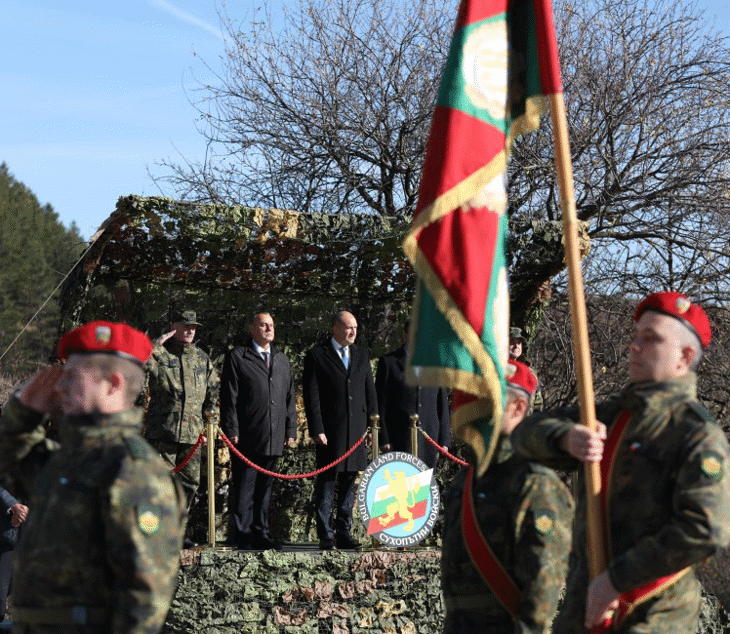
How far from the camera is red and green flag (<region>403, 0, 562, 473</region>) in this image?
4375 mm

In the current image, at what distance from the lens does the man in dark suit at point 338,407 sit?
10.3m

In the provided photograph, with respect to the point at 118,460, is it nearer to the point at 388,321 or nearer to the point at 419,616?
the point at 419,616

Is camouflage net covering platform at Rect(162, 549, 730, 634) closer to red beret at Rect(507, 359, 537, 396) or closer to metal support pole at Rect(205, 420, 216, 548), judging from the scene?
metal support pole at Rect(205, 420, 216, 548)

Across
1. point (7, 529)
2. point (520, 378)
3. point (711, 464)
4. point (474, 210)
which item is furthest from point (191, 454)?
point (711, 464)

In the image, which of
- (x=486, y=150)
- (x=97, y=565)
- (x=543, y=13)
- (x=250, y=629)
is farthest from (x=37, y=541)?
(x=250, y=629)

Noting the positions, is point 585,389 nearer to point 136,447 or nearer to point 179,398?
point 136,447

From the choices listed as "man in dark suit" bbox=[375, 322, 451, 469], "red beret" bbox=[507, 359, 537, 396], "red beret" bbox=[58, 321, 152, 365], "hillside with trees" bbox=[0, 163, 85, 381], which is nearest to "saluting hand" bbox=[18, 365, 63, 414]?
"red beret" bbox=[58, 321, 152, 365]

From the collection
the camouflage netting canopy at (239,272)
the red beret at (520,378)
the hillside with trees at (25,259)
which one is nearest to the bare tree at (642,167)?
the camouflage netting canopy at (239,272)

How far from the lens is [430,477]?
9.77 meters

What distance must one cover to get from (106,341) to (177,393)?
6304 mm

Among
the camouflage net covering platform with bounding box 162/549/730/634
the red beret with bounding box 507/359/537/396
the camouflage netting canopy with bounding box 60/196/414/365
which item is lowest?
the camouflage net covering platform with bounding box 162/549/730/634

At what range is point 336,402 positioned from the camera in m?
10.5

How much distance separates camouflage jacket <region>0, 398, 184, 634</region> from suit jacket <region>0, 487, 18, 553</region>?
5.62 metres

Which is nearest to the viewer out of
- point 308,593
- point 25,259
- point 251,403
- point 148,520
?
point 148,520
